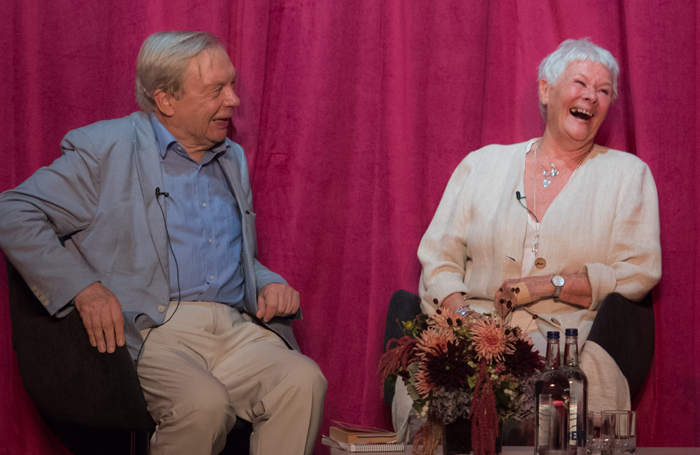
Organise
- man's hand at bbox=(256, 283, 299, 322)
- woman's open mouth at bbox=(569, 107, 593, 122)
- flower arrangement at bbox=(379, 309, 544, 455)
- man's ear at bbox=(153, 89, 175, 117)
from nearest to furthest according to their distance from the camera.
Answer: flower arrangement at bbox=(379, 309, 544, 455), man's hand at bbox=(256, 283, 299, 322), man's ear at bbox=(153, 89, 175, 117), woman's open mouth at bbox=(569, 107, 593, 122)

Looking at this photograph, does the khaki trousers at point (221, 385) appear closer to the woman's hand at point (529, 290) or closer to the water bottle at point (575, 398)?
the woman's hand at point (529, 290)

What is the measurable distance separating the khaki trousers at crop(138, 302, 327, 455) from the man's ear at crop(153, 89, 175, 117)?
71 centimetres

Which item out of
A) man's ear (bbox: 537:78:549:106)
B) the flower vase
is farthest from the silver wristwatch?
the flower vase

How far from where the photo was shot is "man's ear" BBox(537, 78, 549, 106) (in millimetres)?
2998

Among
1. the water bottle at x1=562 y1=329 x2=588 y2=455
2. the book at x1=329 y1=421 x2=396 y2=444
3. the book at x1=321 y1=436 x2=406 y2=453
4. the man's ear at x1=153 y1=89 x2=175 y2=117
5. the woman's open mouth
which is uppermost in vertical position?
the woman's open mouth

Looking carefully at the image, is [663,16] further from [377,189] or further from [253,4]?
[253,4]

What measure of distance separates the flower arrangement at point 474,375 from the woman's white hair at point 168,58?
140 cm

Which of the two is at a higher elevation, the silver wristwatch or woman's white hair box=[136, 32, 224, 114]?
woman's white hair box=[136, 32, 224, 114]

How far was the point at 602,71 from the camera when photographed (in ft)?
9.41

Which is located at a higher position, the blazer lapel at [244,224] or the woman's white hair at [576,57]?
the woman's white hair at [576,57]

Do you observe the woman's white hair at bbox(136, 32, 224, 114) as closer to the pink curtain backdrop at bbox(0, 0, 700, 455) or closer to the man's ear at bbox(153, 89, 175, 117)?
the man's ear at bbox(153, 89, 175, 117)

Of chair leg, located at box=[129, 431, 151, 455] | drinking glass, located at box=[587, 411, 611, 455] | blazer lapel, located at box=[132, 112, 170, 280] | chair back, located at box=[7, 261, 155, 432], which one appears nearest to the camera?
drinking glass, located at box=[587, 411, 611, 455]

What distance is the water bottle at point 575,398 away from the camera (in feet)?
5.88

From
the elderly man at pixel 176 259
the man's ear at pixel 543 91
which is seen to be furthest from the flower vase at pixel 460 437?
the man's ear at pixel 543 91
